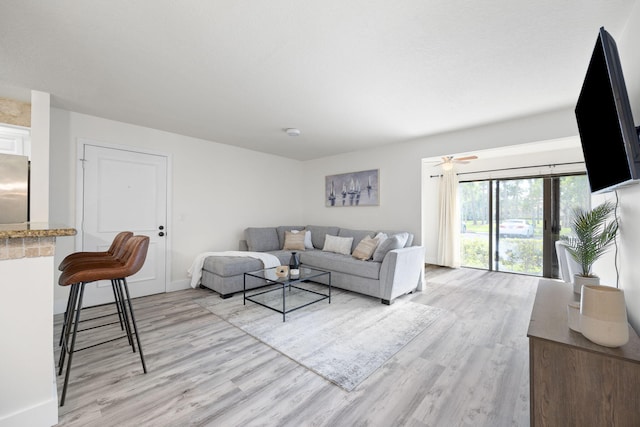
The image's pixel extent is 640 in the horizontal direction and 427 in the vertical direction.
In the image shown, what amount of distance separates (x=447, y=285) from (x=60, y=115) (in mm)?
5938

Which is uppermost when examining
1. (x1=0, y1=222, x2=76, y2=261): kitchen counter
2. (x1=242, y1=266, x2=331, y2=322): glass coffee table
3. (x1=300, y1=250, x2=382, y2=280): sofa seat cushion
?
(x1=0, y1=222, x2=76, y2=261): kitchen counter

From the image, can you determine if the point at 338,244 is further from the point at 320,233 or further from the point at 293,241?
the point at 293,241

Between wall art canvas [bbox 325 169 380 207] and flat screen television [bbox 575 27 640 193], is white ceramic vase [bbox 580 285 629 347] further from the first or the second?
wall art canvas [bbox 325 169 380 207]

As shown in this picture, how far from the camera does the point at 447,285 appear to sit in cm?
446

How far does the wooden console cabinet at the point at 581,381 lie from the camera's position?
1.08m

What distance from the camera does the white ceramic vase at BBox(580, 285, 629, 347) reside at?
1.12 m

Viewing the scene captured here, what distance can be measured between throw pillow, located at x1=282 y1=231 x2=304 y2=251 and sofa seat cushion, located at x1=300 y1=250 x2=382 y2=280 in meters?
0.31

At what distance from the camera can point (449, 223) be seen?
5852 mm

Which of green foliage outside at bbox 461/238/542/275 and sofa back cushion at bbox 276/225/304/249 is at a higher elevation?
sofa back cushion at bbox 276/225/304/249

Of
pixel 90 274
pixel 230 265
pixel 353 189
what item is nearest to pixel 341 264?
pixel 230 265

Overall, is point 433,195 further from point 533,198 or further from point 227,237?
point 227,237

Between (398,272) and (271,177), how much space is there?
3256mm

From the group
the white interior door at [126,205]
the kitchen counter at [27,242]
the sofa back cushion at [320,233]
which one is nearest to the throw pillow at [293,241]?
the sofa back cushion at [320,233]

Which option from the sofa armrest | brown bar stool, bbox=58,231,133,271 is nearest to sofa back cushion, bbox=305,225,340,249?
the sofa armrest
